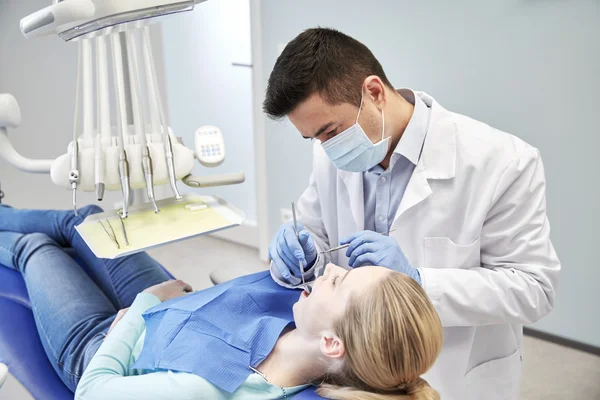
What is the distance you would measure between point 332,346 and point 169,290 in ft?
1.84

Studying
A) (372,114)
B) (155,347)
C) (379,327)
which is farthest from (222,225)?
(379,327)

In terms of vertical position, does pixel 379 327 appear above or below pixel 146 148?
below

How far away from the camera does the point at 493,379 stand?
1.28m

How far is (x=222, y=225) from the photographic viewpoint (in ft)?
4.89

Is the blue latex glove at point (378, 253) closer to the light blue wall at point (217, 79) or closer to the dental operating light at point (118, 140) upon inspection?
the dental operating light at point (118, 140)

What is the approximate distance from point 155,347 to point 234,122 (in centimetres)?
212

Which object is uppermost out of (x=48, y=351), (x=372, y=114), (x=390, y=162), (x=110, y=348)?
(x=372, y=114)

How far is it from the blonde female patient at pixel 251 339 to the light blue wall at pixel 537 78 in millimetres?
1250

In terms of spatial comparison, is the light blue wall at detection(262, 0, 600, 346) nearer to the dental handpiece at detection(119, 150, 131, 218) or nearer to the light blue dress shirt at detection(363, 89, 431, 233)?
the light blue dress shirt at detection(363, 89, 431, 233)

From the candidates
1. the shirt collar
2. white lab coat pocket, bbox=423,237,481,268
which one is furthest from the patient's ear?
the shirt collar

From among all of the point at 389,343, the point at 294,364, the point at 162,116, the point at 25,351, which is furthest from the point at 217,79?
the point at 389,343

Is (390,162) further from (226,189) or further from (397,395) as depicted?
(226,189)

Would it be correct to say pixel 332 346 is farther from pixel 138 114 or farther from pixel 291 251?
pixel 138 114

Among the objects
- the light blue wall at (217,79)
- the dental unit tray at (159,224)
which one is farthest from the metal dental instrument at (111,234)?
the light blue wall at (217,79)
